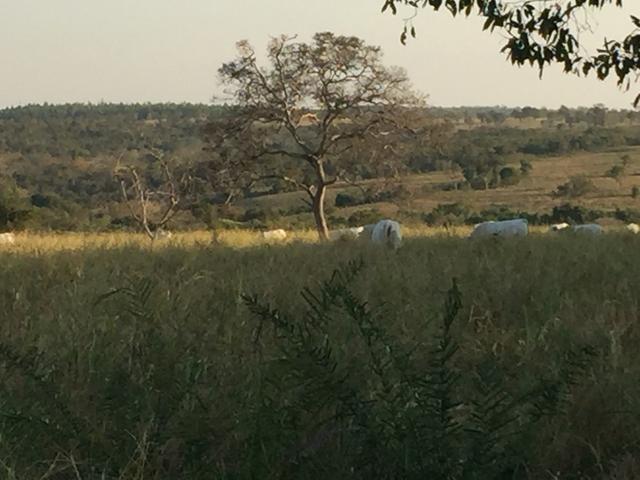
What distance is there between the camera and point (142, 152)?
175 feet

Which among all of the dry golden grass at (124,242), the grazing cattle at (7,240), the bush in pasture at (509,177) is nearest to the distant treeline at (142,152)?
the bush in pasture at (509,177)

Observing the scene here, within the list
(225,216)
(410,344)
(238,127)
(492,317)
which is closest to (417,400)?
(410,344)

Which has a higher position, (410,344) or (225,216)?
(410,344)

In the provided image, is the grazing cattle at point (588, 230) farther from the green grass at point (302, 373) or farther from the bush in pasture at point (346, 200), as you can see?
the bush in pasture at point (346, 200)

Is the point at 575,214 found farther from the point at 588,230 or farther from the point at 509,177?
the point at 588,230

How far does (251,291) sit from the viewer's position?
5254 mm

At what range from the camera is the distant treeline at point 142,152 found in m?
24.3

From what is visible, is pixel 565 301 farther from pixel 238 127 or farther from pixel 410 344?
pixel 238 127

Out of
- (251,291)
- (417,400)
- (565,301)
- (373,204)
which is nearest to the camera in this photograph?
(417,400)

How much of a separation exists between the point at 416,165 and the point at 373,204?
14301mm

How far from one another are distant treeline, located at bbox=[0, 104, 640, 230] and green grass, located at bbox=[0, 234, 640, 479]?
52.3 ft

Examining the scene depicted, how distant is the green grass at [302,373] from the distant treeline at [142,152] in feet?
52.3

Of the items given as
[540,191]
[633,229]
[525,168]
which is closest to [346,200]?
[540,191]

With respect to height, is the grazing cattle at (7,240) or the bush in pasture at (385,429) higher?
the bush in pasture at (385,429)
